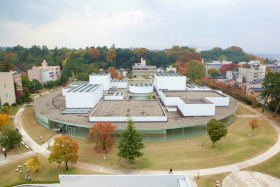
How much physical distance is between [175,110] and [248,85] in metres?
34.9

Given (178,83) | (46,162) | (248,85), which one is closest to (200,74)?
(248,85)

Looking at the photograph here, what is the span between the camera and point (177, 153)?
74.8 ft

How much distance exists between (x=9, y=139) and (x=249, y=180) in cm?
2835

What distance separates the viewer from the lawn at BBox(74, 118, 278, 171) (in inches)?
806

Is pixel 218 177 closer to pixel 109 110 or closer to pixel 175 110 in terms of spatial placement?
pixel 175 110

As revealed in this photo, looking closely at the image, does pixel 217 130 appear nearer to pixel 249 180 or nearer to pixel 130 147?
pixel 249 180

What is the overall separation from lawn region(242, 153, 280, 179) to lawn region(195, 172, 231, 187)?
11.3ft

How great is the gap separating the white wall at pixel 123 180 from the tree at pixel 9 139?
542 inches

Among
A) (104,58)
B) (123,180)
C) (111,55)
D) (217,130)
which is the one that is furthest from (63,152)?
(104,58)

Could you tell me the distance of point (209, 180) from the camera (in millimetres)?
17859

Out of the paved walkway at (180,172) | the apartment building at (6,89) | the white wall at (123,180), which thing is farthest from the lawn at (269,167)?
the apartment building at (6,89)

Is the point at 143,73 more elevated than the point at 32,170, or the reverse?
the point at 143,73

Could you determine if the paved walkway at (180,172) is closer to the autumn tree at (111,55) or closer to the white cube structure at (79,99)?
the white cube structure at (79,99)

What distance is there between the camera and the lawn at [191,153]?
2048 centimetres
